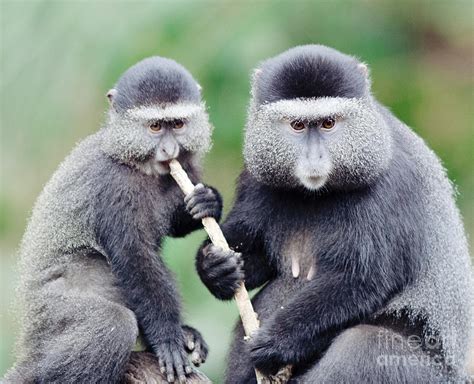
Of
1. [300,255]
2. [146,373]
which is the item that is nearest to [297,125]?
[300,255]

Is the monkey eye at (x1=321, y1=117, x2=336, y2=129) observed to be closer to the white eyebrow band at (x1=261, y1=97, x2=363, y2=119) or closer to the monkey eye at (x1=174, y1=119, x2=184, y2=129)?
the white eyebrow band at (x1=261, y1=97, x2=363, y2=119)

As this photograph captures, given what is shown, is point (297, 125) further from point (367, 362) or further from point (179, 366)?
point (179, 366)

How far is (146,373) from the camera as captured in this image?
19.3 ft

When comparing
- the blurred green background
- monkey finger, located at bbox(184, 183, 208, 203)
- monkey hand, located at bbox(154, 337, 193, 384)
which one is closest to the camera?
monkey hand, located at bbox(154, 337, 193, 384)

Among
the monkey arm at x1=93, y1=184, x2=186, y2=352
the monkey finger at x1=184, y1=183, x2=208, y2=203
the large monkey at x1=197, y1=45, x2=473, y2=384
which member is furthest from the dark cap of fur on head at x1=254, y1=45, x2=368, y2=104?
the monkey arm at x1=93, y1=184, x2=186, y2=352

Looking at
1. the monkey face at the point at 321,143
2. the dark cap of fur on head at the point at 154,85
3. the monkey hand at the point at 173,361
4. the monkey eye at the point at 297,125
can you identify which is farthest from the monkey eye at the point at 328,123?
the monkey hand at the point at 173,361

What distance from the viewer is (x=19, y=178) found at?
9.41 m

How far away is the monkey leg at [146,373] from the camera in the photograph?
19.1ft

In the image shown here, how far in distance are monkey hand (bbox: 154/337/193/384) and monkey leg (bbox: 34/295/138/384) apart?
19cm

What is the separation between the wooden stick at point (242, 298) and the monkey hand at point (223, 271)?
36 mm

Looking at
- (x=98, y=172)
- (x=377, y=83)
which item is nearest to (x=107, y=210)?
(x=98, y=172)

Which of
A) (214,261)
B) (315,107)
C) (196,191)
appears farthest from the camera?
(196,191)

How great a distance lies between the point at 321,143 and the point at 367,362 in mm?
1186

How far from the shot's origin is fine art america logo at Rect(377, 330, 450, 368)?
5574mm
